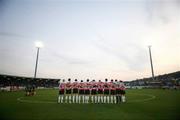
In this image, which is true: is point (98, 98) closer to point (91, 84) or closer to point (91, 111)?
point (91, 84)

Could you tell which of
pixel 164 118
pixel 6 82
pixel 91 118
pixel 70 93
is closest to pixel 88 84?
pixel 70 93

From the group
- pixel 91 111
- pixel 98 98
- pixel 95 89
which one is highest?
pixel 95 89

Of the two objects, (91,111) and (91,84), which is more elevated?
(91,84)

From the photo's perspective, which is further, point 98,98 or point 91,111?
point 98,98

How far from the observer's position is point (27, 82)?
60.8m

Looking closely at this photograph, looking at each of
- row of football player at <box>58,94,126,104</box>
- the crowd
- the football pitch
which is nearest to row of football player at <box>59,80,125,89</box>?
the crowd

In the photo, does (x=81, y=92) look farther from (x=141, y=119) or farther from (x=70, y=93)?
(x=141, y=119)

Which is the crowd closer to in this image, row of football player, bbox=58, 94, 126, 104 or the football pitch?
row of football player, bbox=58, 94, 126, 104

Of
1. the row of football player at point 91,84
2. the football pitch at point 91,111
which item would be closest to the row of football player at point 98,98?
the row of football player at point 91,84

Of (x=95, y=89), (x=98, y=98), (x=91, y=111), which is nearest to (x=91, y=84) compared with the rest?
(x=95, y=89)

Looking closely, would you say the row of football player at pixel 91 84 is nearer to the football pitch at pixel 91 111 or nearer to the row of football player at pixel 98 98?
the row of football player at pixel 98 98

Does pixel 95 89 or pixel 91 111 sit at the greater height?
pixel 95 89

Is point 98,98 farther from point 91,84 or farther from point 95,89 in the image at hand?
point 91,84

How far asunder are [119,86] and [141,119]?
22.7 feet
